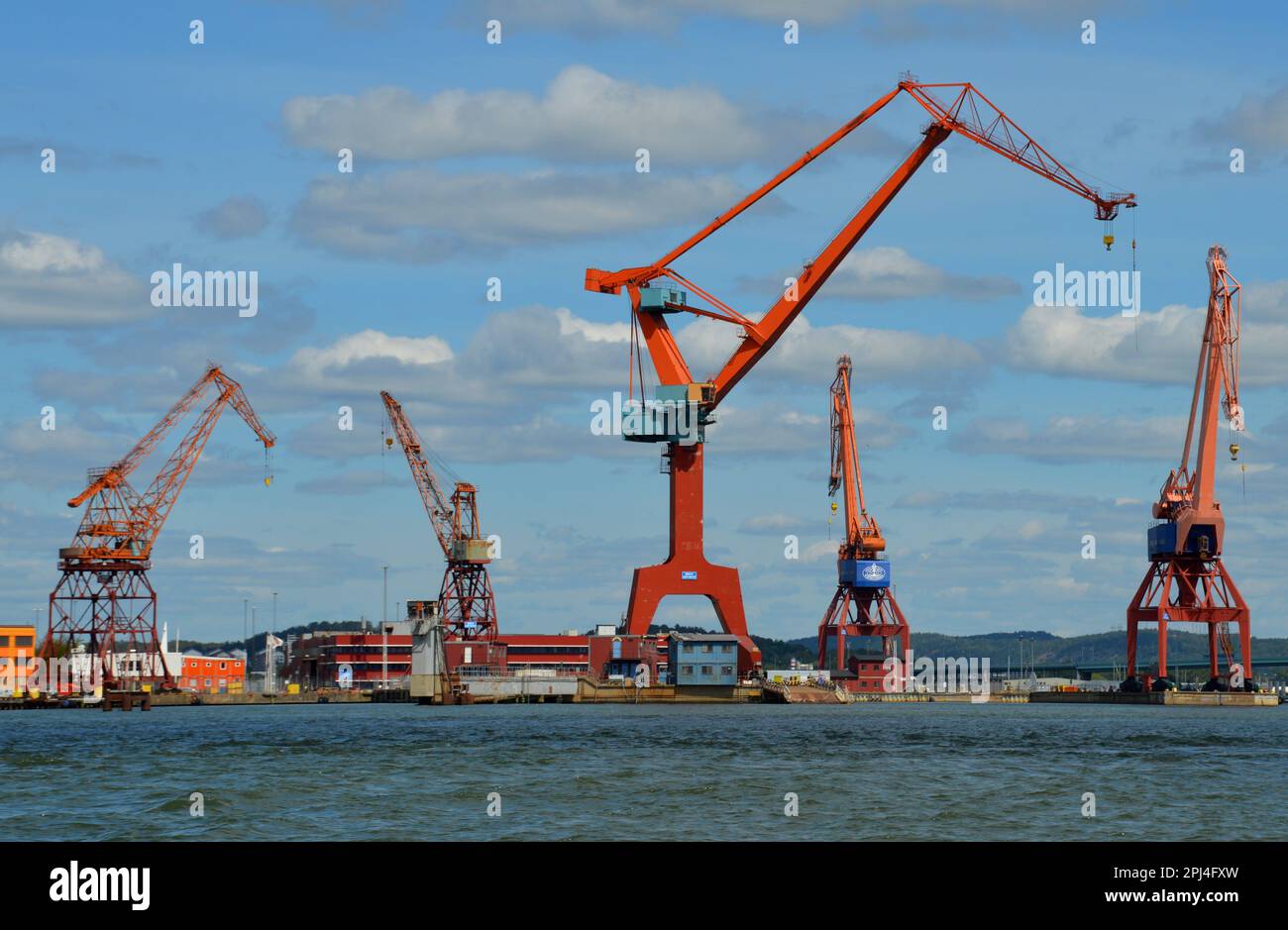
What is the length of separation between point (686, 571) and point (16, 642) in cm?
7469

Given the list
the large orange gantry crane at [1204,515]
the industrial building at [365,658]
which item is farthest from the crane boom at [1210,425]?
the industrial building at [365,658]

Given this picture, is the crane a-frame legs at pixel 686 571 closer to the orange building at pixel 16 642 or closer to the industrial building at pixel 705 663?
the industrial building at pixel 705 663

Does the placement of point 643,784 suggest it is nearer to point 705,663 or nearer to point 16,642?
point 705,663

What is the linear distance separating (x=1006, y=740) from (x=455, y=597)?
102771 mm

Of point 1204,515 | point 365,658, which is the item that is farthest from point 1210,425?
point 365,658

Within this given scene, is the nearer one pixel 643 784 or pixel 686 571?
pixel 643 784

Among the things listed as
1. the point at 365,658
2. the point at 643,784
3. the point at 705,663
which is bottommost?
the point at 365,658

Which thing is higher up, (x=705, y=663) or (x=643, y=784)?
(x=643, y=784)

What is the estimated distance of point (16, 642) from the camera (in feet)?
539

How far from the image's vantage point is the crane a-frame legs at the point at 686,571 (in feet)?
413
